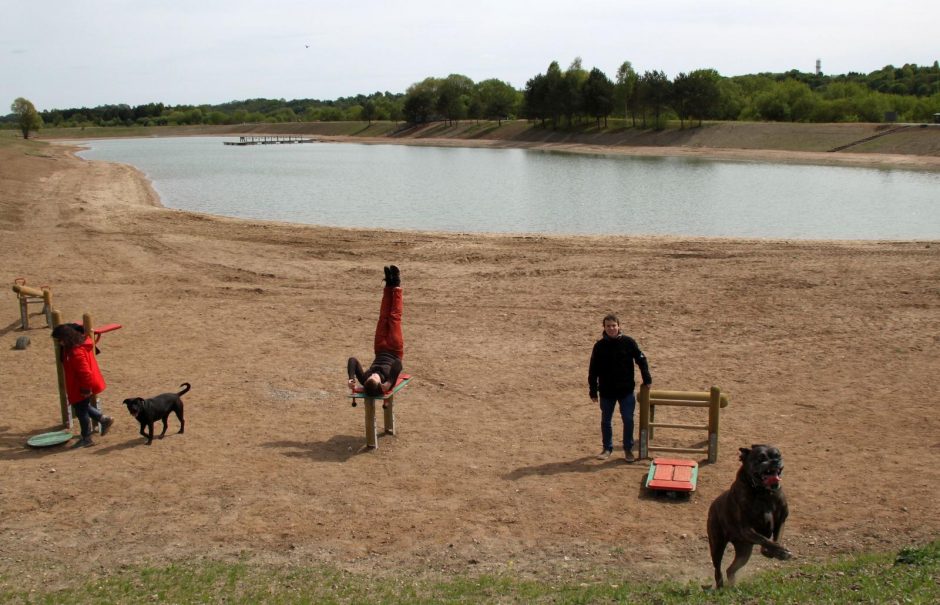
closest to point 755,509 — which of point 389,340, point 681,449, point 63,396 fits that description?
point 681,449

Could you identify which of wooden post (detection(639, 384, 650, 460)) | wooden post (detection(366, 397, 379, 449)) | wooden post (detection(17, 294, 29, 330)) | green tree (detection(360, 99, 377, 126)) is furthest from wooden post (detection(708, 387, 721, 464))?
green tree (detection(360, 99, 377, 126))

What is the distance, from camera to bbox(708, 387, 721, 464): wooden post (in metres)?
9.36

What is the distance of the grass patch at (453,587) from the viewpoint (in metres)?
6.08

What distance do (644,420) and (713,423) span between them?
0.76m

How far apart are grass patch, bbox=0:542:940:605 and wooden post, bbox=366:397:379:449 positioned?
2971 mm

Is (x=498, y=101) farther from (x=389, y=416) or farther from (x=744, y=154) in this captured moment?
(x=389, y=416)

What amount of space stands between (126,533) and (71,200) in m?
30.7

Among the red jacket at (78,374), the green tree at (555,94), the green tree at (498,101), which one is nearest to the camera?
the red jacket at (78,374)

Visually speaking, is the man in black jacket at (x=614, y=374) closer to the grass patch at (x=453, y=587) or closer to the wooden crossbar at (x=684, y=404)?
the wooden crossbar at (x=684, y=404)

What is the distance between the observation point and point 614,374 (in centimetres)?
955

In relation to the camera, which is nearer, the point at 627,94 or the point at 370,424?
the point at 370,424

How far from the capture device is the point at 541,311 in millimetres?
16984

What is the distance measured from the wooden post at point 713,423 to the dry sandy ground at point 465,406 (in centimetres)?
16

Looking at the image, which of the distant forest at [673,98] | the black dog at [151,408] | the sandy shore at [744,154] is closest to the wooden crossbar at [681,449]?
the black dog at [151,408]
